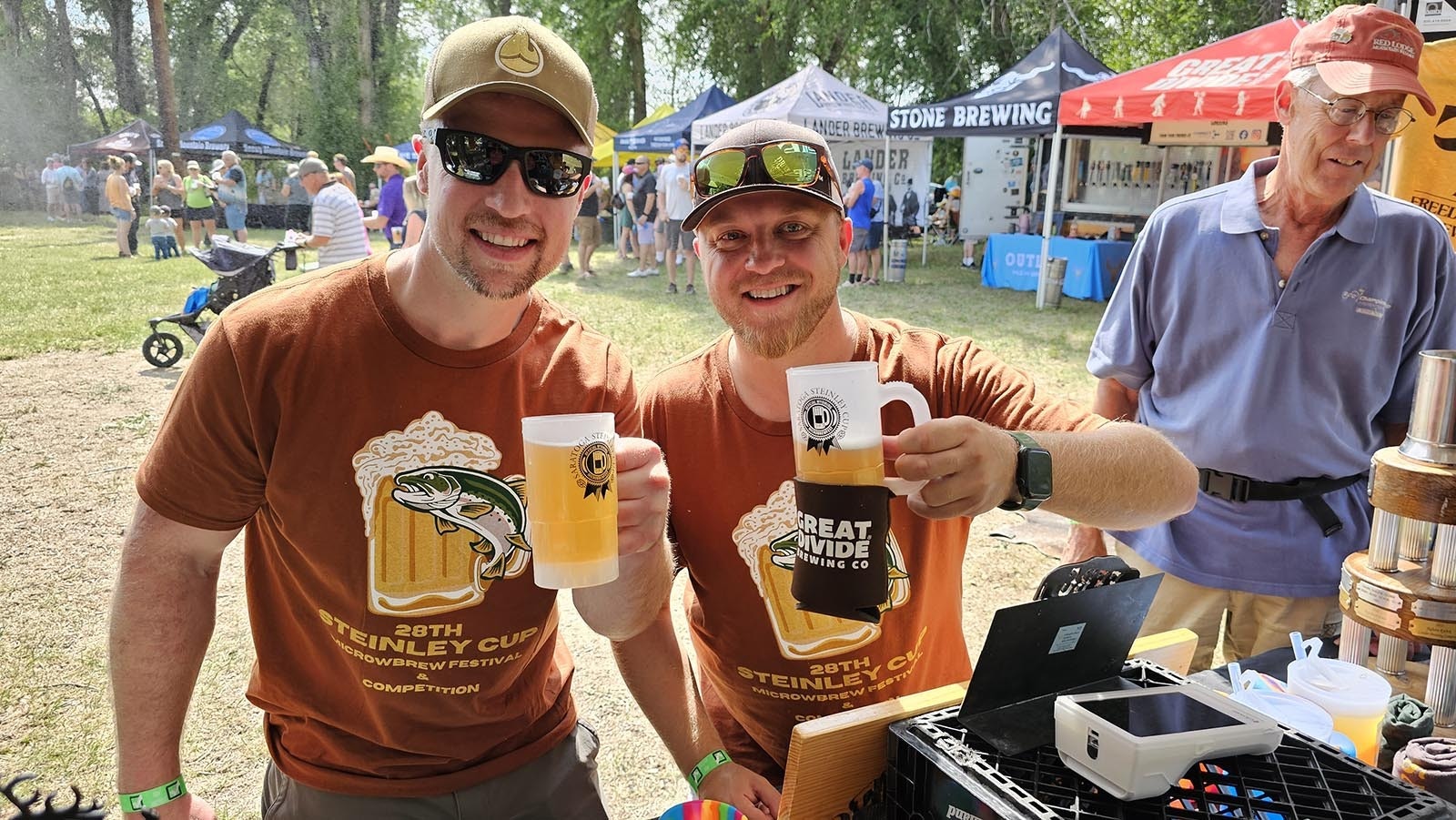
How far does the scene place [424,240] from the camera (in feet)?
6.45

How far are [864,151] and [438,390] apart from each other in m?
20.1

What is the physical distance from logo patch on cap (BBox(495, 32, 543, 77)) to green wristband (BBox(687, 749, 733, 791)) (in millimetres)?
1499

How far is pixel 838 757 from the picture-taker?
128 cm

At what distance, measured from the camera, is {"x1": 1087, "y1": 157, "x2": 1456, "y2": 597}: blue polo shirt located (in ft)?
8.66

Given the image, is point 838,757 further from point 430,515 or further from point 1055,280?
point 1055,280

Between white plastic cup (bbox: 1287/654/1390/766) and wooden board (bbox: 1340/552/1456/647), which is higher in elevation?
wooden board (bbox: 1340/552/1456/647)

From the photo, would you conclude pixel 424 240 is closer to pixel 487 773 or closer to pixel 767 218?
pixel 767 218

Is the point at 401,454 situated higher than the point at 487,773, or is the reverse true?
the point at 401,454

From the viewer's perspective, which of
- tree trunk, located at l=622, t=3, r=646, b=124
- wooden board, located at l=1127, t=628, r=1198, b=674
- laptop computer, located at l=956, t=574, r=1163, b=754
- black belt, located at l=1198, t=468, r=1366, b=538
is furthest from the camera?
tree trunk, located at l=622, t=3, r=646, b=124

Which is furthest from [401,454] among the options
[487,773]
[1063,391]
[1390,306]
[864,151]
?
[864,151]

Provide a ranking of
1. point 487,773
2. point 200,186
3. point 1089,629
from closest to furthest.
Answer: point 1089,629 < point 487,773 < point 200,186

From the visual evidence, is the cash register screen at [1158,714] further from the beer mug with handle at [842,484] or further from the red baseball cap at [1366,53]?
the red baseball cap at [1366,53]

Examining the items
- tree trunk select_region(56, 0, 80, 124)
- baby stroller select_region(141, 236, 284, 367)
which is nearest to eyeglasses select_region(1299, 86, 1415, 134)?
baby stroller select_region(141, 236, 284, 367)

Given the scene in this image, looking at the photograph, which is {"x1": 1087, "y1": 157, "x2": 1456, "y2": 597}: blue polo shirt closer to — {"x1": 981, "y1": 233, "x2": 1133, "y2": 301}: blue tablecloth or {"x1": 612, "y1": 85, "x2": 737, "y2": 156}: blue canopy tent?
{"x1": 981, "y1": 233, "x2": 1133, "y2": 301}: blue tablecloth
